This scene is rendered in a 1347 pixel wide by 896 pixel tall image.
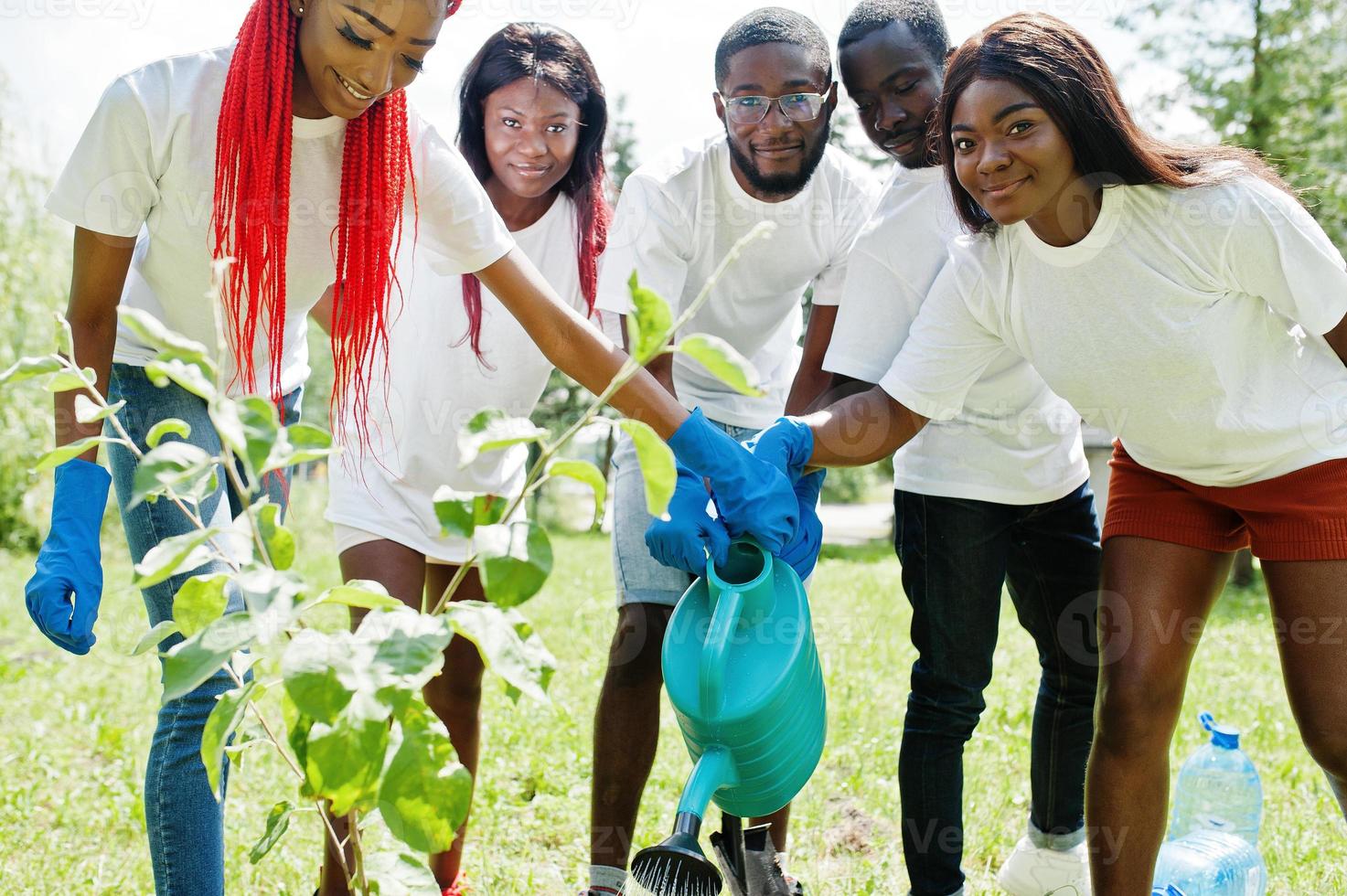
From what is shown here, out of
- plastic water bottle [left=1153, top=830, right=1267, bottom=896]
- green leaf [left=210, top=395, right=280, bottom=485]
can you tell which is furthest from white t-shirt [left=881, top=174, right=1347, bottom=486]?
green leaf [left=210, top=395, right=280, bottom=485]

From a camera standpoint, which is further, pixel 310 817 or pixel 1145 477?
pixel 310 817

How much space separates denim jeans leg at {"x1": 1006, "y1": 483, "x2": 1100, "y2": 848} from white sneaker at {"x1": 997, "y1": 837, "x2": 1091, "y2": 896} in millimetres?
28

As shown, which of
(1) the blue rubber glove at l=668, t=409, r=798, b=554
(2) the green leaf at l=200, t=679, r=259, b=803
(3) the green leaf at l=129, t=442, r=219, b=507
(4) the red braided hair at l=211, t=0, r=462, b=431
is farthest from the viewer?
(1) the blue rubber glove at l=668, t=409, r=798, b=554

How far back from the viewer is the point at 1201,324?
187cm

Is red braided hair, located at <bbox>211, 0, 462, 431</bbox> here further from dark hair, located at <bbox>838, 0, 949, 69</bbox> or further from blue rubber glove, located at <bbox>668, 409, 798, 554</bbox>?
dark hair, located at <bbox>838, 0, 949, 69</bbox>

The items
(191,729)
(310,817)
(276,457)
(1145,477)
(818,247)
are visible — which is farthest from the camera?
(310,817)

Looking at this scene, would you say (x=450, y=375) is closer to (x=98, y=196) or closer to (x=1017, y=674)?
(x=98, y=196)

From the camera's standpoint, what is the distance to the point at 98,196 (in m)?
1.63

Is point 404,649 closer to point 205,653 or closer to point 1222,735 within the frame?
point 205,653

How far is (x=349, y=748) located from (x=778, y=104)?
1.81m

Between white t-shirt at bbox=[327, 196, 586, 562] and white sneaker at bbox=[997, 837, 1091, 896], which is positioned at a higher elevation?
white t-shirt at bbox=[327, 196, 586, 562]

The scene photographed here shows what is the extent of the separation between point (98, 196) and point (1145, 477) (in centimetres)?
178

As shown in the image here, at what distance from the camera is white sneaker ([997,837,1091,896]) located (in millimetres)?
2381

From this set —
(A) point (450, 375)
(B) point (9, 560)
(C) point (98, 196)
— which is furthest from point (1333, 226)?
(B) point (9, 560)
